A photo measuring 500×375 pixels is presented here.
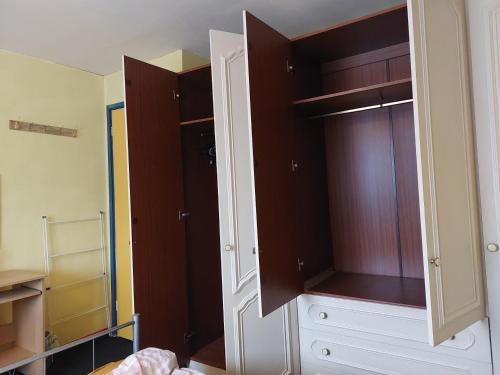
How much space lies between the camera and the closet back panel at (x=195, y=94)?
263 cm

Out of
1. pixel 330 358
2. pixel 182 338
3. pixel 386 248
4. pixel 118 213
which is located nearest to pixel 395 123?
pixel 386 248

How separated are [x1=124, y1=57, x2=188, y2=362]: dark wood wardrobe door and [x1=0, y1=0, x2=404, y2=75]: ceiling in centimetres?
33

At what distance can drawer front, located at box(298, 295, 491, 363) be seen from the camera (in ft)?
5.53

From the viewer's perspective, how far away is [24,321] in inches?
105

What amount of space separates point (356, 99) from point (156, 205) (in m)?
1.45

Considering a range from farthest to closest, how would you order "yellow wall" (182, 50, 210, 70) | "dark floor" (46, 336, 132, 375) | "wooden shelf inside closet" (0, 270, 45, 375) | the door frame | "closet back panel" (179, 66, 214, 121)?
the door frame
"yellow wall" (182, 50, 210, 70)
"dark floor" (46, 336, 132, 375)
"closet back panel" (179, 66, 214, 121)
"wooden shelf inside closet" (0, 270, 45, 375)

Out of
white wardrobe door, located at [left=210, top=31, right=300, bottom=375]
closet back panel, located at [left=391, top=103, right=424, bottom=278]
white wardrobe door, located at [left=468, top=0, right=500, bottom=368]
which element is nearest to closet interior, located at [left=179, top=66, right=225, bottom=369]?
white wardrobe door, located at [left=210, top=31, right=300, bottom=375]

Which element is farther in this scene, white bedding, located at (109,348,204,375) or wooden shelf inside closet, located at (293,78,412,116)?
wooden shelf inside closet, located at (293,78,412,116)

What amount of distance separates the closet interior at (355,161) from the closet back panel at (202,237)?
91 cm

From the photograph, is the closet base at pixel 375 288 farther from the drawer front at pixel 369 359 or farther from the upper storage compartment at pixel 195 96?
the upper storage compartment at pixel 195 96

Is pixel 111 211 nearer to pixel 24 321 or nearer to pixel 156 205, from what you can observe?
pixel 24 321

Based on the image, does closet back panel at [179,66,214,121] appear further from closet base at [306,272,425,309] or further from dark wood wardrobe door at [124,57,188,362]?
closet base at [306,272,425,309]

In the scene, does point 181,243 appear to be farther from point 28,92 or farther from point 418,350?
point 28,92

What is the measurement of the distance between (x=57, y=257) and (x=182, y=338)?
1.40 m
